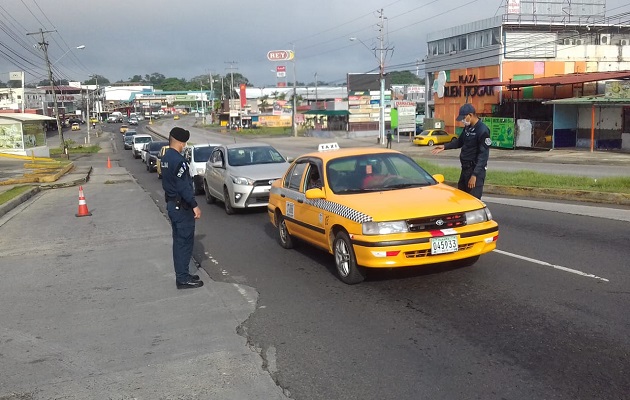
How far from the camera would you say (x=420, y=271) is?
752 centimetres

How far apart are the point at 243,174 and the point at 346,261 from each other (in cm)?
663

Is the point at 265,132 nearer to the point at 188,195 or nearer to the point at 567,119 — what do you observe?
the point at 567,119

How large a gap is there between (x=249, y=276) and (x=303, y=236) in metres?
1.03

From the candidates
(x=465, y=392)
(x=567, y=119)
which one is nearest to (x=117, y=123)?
(x=567, y=119)

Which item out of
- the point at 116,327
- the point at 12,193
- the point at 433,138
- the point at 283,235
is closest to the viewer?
the point at 116,327

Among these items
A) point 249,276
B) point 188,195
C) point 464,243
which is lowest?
point 249,276

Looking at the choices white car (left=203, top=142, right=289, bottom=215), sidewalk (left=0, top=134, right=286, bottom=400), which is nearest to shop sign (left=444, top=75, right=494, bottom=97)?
white car (left=203, top=142, right=289, bottom=215)

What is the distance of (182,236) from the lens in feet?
24.0

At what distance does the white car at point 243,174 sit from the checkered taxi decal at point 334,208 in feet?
13.7

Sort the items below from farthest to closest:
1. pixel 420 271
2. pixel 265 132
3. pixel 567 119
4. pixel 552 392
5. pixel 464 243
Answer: pixel 265 132 < pixel 567 119 < pixel 420 271 < pixel 464 243 < pixel 552 392

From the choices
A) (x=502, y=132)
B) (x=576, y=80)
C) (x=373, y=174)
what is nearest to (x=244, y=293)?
(x=373, y=174)

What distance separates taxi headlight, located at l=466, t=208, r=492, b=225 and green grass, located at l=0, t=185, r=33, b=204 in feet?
46.5

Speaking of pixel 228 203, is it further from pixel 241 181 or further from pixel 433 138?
pixel 433 138

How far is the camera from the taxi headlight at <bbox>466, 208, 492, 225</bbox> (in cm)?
687
